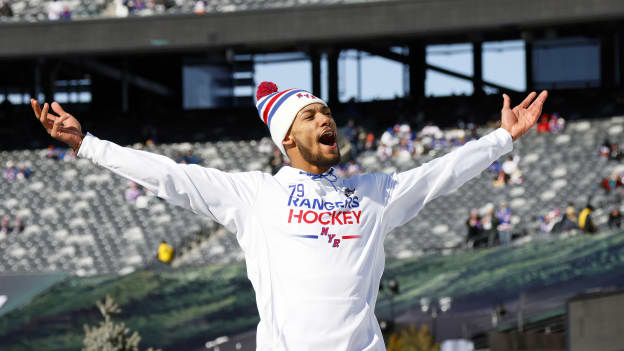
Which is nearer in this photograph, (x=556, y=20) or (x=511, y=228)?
(x=511, y=228)

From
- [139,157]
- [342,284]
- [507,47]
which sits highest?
[507,47]

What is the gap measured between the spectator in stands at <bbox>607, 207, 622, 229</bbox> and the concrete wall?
586 centimetres

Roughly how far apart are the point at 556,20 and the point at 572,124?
247 cm

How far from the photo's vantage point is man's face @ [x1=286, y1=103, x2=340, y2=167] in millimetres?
3357

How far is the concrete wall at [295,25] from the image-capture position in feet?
67.8

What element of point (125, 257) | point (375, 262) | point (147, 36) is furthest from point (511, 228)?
point (375, 262)

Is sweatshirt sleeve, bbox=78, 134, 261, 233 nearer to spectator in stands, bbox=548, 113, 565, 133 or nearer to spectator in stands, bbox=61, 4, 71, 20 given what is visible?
spectator in stands, bbox=548, 113, 565, 133

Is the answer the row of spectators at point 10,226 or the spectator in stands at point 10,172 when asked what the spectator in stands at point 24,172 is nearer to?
the spectator in stands at point 10,172

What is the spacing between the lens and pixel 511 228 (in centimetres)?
1697

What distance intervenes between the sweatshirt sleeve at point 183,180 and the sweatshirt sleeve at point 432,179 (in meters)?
0.49

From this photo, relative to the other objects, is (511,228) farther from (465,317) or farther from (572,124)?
(572,124)

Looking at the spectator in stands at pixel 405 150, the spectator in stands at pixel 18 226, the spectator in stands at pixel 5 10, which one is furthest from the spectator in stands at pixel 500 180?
the spectator in stands at pixel 5 10

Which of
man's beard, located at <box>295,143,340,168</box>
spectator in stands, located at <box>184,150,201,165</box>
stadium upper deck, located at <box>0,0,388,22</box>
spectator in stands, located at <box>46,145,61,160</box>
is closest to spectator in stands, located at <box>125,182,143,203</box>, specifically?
spectator in stands, located at <box>184,150,201,165</box>

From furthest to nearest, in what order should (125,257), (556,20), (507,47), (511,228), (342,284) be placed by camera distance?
(507,47)
(556,20)
(125,257)
(511,228)
(342,284)
